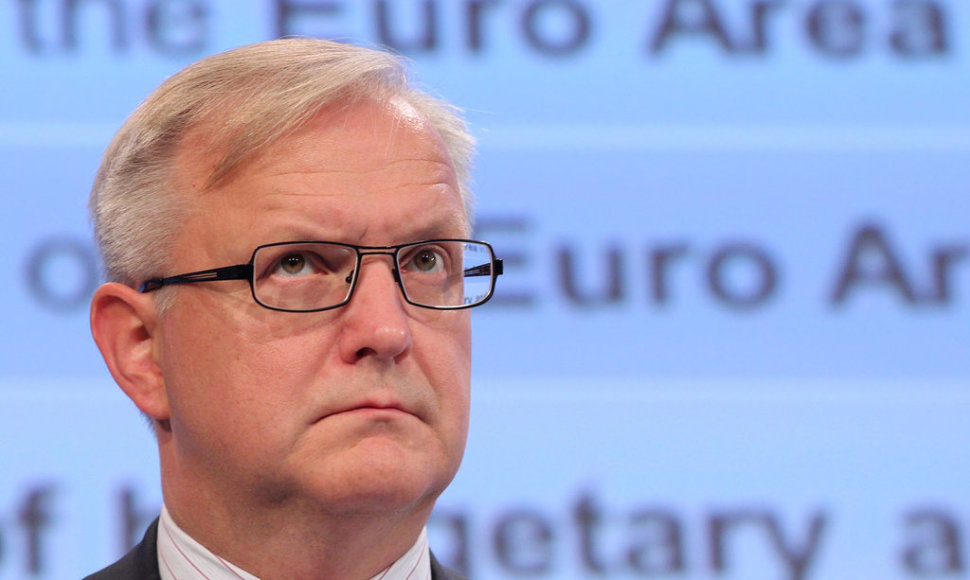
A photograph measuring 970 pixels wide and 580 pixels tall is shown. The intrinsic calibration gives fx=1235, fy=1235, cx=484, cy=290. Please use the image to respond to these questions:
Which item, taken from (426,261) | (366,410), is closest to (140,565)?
(366,410)

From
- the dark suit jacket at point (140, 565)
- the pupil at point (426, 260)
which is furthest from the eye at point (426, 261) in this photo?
the dark suit jacket at point (140, 565)

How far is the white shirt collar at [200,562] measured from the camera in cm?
182

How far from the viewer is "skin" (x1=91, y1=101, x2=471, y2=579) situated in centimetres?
166

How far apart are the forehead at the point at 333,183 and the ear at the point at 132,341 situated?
19cm

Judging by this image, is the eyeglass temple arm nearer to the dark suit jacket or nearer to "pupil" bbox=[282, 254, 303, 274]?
"pupil" bbox=[282, 254, 303, 274]

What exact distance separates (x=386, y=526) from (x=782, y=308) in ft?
5.02

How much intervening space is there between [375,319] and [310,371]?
12cm

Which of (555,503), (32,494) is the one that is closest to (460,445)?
(555,503)

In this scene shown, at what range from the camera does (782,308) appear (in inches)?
118

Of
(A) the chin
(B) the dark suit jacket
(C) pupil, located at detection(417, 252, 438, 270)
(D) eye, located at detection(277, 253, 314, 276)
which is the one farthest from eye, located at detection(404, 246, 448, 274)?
(B) the dark suit jacket

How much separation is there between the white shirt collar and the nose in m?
0.36

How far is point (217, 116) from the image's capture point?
5.91 ft

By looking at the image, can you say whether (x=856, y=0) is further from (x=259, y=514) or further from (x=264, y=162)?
(x=259, y=514)

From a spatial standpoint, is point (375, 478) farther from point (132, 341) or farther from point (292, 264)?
point (132, 341)
